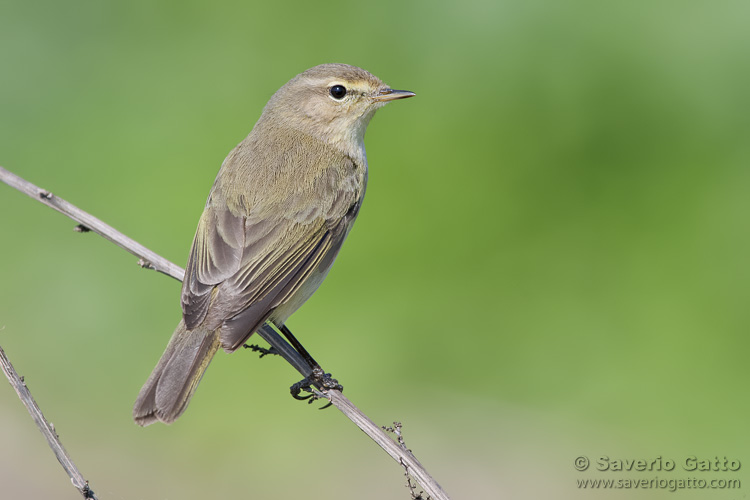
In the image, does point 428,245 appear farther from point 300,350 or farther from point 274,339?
point 274,339

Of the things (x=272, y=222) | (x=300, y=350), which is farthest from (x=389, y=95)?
(x=300, y=350)

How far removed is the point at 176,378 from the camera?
11.9 feet

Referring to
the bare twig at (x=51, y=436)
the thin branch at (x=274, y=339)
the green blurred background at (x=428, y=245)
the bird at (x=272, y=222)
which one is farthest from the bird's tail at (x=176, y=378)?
the green blurred background at (x=428, y=245)

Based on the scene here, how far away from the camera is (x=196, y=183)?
20.2 feet

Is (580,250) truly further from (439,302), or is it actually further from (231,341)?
(231,341)

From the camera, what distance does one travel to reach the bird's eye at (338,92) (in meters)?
4.57

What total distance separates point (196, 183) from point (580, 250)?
2508 millimetres

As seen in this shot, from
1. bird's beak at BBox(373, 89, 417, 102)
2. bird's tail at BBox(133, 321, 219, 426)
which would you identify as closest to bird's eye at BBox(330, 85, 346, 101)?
bird's beak at BBox(373, 89, 417, 102)

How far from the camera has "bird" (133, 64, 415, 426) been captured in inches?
146

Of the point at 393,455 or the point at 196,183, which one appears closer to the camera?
the point at 393,455

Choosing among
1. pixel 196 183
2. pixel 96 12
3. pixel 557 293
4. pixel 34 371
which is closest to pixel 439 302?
pixel 557 293

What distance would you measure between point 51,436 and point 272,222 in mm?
1567

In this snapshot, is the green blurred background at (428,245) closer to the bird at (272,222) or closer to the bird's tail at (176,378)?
the bird at (272,222)

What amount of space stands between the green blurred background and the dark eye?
153 cm
